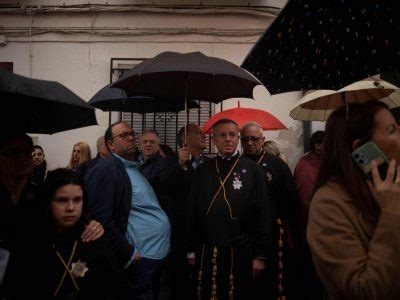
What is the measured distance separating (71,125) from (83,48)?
4071 millimetres

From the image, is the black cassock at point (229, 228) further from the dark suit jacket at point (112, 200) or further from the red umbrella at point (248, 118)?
the red umbrella at point (248, 118)

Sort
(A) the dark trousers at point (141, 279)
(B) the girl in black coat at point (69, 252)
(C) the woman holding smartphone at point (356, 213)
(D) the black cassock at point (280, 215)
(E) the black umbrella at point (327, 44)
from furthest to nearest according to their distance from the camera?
(D) the black cassock at point (280, 215)
(A) the dark trousers at point (141, 279)
(B) the girl in black coat at point (69, 252)
(E) the black umbrella at point (327, 44)
(C) the woman holding smartphone at point (356, 213)

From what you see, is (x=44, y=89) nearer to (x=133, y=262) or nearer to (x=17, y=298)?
(x=17, y=298)

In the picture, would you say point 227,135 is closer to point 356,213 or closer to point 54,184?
point 54,184

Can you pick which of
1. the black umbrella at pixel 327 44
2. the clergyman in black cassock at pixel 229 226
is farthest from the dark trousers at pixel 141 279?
the black umbrella at pixel 327 44

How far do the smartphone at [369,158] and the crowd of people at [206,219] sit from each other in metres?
0.04

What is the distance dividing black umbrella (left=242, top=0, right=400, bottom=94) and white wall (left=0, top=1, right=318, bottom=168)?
13.3 ft

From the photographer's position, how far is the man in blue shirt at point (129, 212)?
3365 millimetres

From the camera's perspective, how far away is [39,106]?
3010mm

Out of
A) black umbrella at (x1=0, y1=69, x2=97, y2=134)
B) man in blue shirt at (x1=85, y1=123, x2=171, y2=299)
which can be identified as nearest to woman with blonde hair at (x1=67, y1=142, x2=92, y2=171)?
man in blue shirt at (x1=85, y1=123, x2=171, y2=299)

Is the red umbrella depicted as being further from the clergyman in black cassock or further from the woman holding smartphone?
the woman holding smartphone

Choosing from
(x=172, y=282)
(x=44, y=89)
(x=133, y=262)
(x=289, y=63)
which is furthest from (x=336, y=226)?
(x=172, y=282)

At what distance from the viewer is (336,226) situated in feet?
5.31

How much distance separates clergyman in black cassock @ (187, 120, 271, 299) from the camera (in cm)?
381
